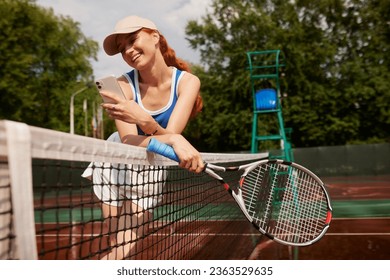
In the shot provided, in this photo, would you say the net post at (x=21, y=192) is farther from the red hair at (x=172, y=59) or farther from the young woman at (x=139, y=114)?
the red hair at (x=172, y=59)

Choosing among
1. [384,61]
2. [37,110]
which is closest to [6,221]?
[384,61]

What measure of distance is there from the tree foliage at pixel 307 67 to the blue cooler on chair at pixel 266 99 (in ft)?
27.9

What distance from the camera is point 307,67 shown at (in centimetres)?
1486

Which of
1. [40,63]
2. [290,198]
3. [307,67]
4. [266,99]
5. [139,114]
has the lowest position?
[290,198]

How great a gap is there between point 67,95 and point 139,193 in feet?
67.9

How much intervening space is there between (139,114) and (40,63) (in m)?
20.5

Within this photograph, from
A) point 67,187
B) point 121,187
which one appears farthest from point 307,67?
point 67,187

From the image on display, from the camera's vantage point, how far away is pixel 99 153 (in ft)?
4.29

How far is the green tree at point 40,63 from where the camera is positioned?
1608 cm

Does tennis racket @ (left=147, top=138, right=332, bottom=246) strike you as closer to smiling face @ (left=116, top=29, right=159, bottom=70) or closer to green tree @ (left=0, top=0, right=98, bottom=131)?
smiling face @ (left=116, top=29, right=159, bottom=70)

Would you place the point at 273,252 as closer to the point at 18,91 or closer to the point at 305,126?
the point at 305,126

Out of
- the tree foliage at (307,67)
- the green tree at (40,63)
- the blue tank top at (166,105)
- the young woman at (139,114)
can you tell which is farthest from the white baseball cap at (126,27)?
the green tree at (40,63)

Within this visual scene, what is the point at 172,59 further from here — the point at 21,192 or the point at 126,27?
the point at 21,192

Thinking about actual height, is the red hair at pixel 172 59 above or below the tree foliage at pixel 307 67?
below
